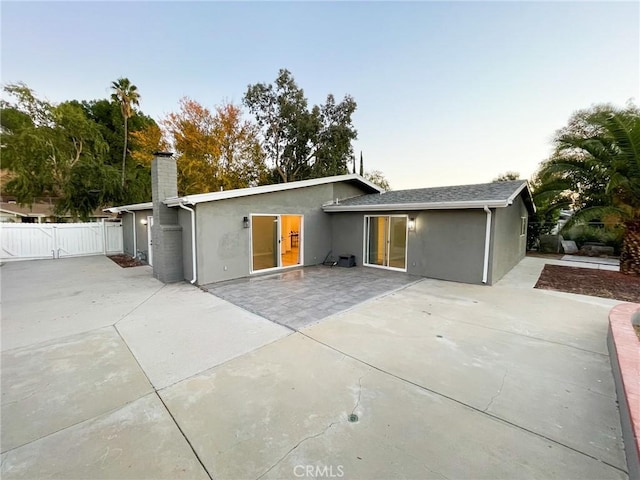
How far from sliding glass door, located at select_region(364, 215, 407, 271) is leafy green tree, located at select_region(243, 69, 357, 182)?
477 inches

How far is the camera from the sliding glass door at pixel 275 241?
29.0 ft

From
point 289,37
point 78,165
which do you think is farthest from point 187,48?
point 78,165

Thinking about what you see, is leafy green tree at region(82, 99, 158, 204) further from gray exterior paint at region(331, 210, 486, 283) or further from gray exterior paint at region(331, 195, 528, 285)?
gray exterior paint at region(331, 195, 528, 285)

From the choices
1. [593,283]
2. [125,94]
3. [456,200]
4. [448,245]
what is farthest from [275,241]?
[125,94]

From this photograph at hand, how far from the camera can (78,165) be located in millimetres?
17281

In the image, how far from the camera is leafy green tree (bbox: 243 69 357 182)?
21.0m

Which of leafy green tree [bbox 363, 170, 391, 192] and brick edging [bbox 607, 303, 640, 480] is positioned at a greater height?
leafy green tree [bbox 363, 170, 391, 192]

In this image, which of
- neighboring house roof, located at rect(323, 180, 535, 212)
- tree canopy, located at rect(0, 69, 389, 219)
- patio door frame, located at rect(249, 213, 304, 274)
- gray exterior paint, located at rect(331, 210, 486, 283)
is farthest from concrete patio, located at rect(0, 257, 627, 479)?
tree canopy, located at rect(0, 69, 389, 219)

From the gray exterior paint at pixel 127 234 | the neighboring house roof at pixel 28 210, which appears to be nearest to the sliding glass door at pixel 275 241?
the gray exterior paint at pixel 127 234

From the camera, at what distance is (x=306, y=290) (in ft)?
22.9

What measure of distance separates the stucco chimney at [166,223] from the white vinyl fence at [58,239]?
320 inches

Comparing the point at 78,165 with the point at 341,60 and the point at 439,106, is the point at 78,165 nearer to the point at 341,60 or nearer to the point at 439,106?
the point at 341,60

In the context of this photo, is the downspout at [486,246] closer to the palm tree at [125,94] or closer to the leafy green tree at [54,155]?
the leafy green tree at [54,155]

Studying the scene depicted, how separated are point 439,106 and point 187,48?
12.4 metres
